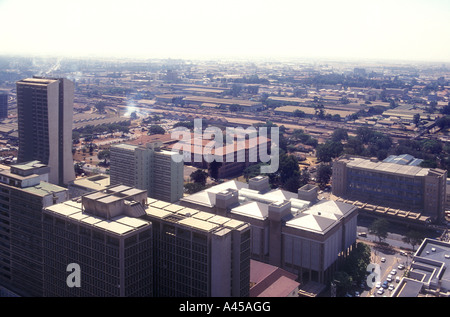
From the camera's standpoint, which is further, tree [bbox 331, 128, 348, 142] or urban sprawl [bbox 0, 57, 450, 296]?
tree [bbox 331, 128, 348, 142]

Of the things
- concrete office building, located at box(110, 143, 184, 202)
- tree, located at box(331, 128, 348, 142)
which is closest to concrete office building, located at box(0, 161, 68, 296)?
concrete office building, located at box(110, 143, 184, 202)

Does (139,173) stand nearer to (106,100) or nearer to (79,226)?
(79,226)

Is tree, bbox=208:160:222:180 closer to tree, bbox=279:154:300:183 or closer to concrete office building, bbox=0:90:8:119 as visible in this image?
tree, bbox=279:154:300:183

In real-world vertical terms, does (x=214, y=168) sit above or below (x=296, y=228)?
above

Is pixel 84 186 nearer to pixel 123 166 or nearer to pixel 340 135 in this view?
pixel 123 166

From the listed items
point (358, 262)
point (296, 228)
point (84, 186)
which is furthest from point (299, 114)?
point (296, 228)
